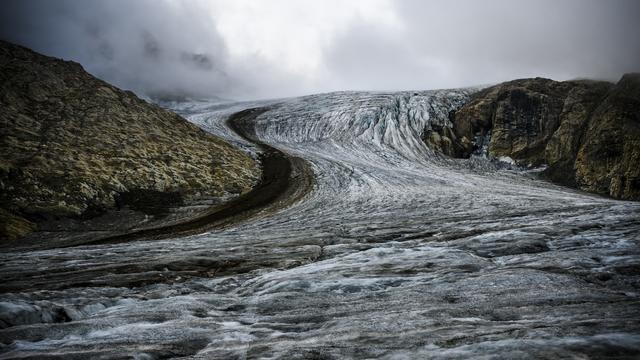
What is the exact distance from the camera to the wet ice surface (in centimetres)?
513

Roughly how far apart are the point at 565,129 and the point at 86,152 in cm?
3749

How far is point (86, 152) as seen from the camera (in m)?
21.3

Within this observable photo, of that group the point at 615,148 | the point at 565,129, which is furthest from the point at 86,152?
the point at 565,129

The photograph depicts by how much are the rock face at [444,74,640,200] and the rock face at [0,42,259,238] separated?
24.6 meters

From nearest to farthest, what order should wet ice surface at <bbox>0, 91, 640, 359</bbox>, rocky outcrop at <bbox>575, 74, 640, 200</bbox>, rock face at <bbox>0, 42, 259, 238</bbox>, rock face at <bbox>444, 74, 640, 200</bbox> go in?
wet ice surface at <bbox>0, 91, 640, 359</bbox> → rock face at <bbox>0, 42, 259, 238</bbox> → rocky outcrop at <bbox>575, 74, 640, 200</bbox> → rock face at <bbox>444, 74, 640, 200</bbox>

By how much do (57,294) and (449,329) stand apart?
7.16 m

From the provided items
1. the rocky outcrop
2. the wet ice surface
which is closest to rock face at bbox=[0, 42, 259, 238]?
the wet ice surface

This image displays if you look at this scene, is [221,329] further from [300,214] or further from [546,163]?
[546,163]

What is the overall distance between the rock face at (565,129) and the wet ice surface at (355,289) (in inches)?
620

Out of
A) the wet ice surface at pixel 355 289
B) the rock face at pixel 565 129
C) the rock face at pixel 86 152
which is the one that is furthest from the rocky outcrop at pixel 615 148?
the rock face at pixel 86 152

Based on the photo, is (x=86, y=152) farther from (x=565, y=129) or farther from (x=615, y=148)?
(x=565, y=129)

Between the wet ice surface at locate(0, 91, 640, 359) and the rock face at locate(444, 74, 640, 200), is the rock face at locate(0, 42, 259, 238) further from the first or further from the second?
the rock face at locate(444, 74, 640, 200)

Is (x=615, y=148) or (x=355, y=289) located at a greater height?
(x=615, y=148)

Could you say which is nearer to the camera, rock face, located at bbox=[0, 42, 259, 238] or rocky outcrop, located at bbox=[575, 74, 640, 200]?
rock face, located at bbox=[0, 42, 259, 238]
